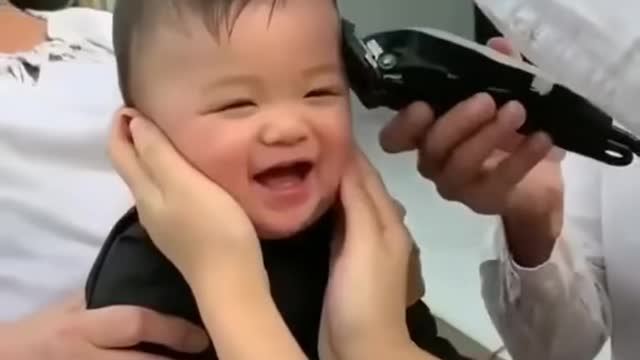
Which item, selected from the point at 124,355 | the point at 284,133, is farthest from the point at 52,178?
the point at 284,133

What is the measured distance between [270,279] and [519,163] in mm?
172

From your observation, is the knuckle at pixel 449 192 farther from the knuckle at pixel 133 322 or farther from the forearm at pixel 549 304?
the knuckle at pixel 133 322

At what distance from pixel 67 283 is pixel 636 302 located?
16.8 inches

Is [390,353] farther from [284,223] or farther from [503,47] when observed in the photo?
[503,47]

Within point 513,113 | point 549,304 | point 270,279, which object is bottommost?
point 549,304

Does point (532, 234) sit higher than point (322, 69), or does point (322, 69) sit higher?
point (322, 69)

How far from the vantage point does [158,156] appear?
779mm

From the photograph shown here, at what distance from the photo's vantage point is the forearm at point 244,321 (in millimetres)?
700

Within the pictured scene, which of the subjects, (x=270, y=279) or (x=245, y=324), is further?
(x=270, y=279)

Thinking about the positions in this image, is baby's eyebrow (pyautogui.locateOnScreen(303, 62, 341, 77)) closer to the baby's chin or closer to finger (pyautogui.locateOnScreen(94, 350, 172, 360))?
the baby's chin

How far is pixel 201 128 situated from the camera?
2.53 feet

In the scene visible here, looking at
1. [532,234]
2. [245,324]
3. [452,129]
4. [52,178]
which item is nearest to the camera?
[245,324]

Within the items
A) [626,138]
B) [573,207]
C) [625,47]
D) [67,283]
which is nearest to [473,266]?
[573,207]

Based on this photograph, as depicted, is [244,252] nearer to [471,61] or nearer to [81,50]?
[471,61]
